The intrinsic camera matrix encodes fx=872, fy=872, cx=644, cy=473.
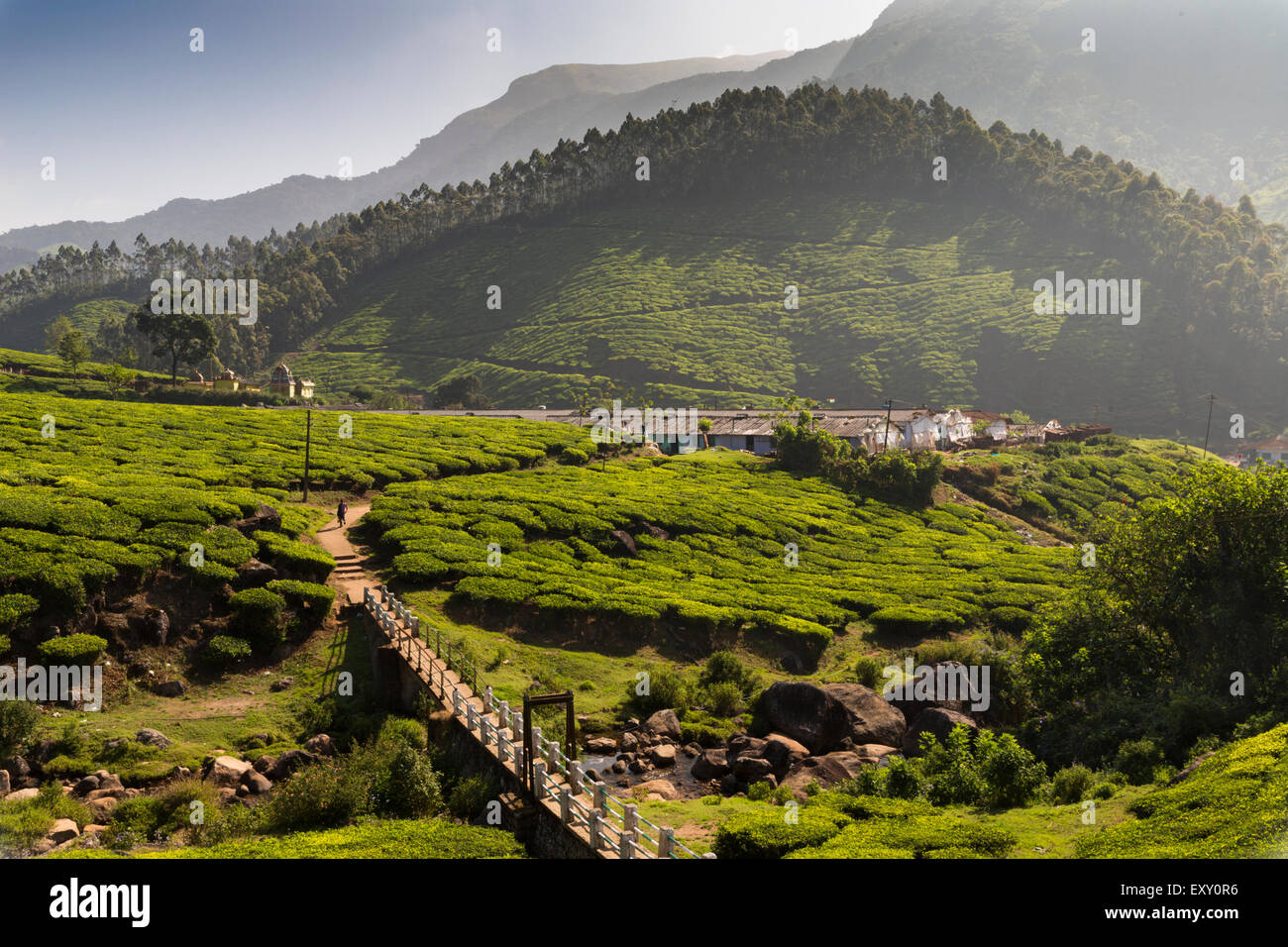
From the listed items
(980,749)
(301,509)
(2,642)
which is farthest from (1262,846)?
(301,509)

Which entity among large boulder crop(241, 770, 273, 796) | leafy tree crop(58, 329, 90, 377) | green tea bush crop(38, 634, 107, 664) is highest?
leafy tree crop(58, 329, 90, 377)

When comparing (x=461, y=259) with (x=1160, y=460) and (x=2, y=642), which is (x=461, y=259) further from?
(x=2, y=642)

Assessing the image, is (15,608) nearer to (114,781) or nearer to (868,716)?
(114,781)

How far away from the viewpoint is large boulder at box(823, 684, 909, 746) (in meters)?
29.3

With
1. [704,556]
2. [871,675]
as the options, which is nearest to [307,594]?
[871,675]

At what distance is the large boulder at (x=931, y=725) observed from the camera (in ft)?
93.4

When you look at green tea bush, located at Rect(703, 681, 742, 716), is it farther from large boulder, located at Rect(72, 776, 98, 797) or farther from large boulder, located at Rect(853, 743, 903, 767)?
large boulder, located at Rect(72, 776, 98, 797)

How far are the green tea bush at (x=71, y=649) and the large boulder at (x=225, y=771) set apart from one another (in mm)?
6804

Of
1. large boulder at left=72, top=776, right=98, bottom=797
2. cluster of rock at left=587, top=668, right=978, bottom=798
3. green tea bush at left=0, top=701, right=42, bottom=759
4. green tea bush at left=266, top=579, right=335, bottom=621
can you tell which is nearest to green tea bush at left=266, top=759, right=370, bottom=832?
large boulder at left=72, top=776, right=98, bottom=797

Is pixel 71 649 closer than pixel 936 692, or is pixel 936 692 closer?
pixel 71 649

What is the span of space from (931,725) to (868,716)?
6.84ft

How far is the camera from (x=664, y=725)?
98.4 ft

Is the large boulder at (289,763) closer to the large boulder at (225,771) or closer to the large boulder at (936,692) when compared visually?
the large boulder at (225,771)

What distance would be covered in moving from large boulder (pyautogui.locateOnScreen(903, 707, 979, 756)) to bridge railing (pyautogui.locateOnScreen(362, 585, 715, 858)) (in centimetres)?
1102
